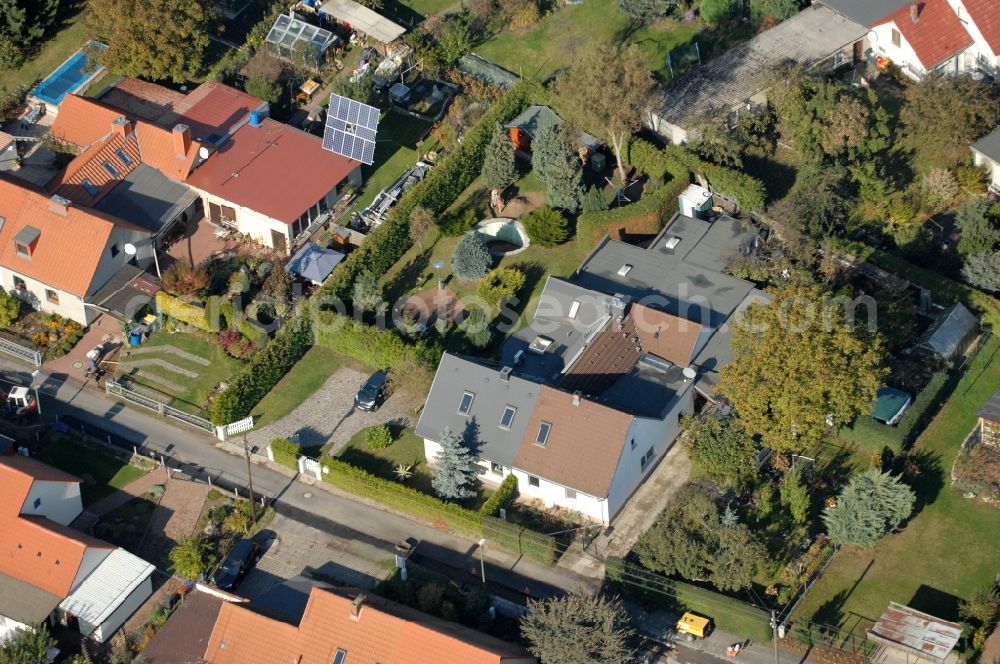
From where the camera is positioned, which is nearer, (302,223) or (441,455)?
(441,455)

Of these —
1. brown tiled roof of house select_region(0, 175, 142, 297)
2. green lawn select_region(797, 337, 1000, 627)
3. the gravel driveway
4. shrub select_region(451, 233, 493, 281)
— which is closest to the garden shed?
green lawn select_region(797, 337, 1000, 627)

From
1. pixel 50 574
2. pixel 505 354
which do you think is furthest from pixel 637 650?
pixel 50 574

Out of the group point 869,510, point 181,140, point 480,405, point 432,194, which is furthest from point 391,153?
point 869,510

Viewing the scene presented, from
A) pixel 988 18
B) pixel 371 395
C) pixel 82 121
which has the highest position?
pixel 988 18

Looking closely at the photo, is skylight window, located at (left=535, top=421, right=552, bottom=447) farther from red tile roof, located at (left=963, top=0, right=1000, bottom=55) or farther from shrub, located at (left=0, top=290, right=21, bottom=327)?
red tile roof, located at (left=963, top=0, right=1000, bottom=55)

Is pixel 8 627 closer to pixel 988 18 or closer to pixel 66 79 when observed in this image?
pixel 66 79

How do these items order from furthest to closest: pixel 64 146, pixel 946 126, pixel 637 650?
pixel 64 146
pixel 946 126
pixel 637 650

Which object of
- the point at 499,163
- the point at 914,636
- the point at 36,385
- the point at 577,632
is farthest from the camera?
the point at 499,163

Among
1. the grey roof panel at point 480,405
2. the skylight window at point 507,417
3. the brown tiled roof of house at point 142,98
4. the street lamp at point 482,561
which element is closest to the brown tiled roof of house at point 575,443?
the grey roof panel at point 480,405

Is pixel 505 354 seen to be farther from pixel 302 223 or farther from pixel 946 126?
pixel 946 126
